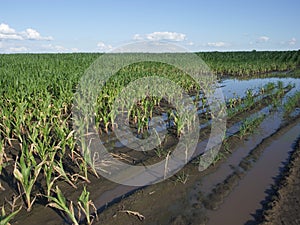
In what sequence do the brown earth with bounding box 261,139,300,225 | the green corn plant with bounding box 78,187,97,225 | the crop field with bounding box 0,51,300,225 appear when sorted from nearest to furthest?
1. the green corn plant with bounding box 78,187,97,225
2. the brown earth with bounding box 261,139,300,225
3. the crop field with bounding box 0,51,300,225

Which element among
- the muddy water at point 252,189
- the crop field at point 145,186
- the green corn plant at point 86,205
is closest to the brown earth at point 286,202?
the crop field at point 145,186

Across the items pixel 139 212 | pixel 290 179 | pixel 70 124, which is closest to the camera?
pixel 139 212

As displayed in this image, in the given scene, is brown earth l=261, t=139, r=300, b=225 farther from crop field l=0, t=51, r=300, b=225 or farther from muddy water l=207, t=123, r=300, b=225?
muddy water l=207, t=123, r=300, b=225

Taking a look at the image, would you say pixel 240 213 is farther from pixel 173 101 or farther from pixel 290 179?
pixel 173 101

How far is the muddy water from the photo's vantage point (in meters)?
3.30

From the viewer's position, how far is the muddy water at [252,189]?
330 cm

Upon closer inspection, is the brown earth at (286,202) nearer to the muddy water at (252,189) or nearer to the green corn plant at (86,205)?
the muddy water at (252,189)

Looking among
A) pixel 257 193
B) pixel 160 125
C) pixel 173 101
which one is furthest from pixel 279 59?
pixel 257 193

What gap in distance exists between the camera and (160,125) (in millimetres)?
6762

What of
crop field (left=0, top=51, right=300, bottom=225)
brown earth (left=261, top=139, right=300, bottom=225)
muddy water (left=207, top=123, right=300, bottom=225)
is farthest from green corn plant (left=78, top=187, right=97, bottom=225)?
brown earth (left=261, top=139, right=300, bottom=225)

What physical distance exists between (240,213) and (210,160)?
1.43 metres

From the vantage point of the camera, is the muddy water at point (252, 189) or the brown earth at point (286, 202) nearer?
the brown earth at point (286, 202)

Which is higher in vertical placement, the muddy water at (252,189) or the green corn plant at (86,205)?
the green corn plant at (86,205)

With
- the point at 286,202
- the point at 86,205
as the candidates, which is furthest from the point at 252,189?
the point at 86,205
